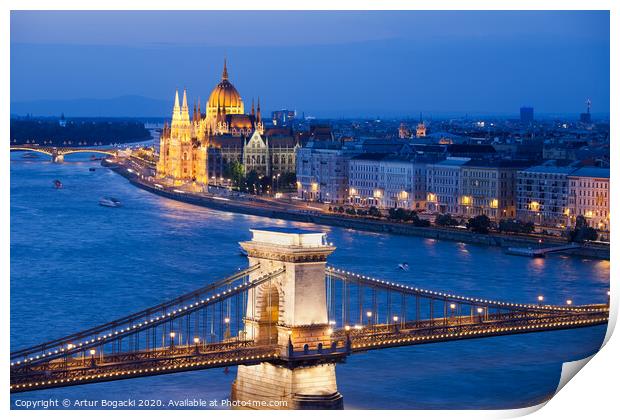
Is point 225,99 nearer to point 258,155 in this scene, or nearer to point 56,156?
point 56,156

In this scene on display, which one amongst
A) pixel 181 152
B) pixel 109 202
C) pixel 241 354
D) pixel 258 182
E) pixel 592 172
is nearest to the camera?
pixel 241 354

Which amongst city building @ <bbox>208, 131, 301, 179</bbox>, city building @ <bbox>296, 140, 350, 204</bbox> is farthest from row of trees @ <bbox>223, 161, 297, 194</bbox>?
city building @ <bbox>296, 140, 350, 204</bbox>

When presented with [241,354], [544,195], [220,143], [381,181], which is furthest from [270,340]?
[220,143]

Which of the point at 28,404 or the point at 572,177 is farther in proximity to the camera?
the point at 572,177

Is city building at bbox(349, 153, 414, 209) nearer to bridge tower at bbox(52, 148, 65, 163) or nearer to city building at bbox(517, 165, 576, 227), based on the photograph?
city building at bbox(517, 165, 576, 227)

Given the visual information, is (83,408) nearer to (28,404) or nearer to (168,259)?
(28,404)

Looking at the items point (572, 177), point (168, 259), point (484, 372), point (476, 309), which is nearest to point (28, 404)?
point (484, 372)
